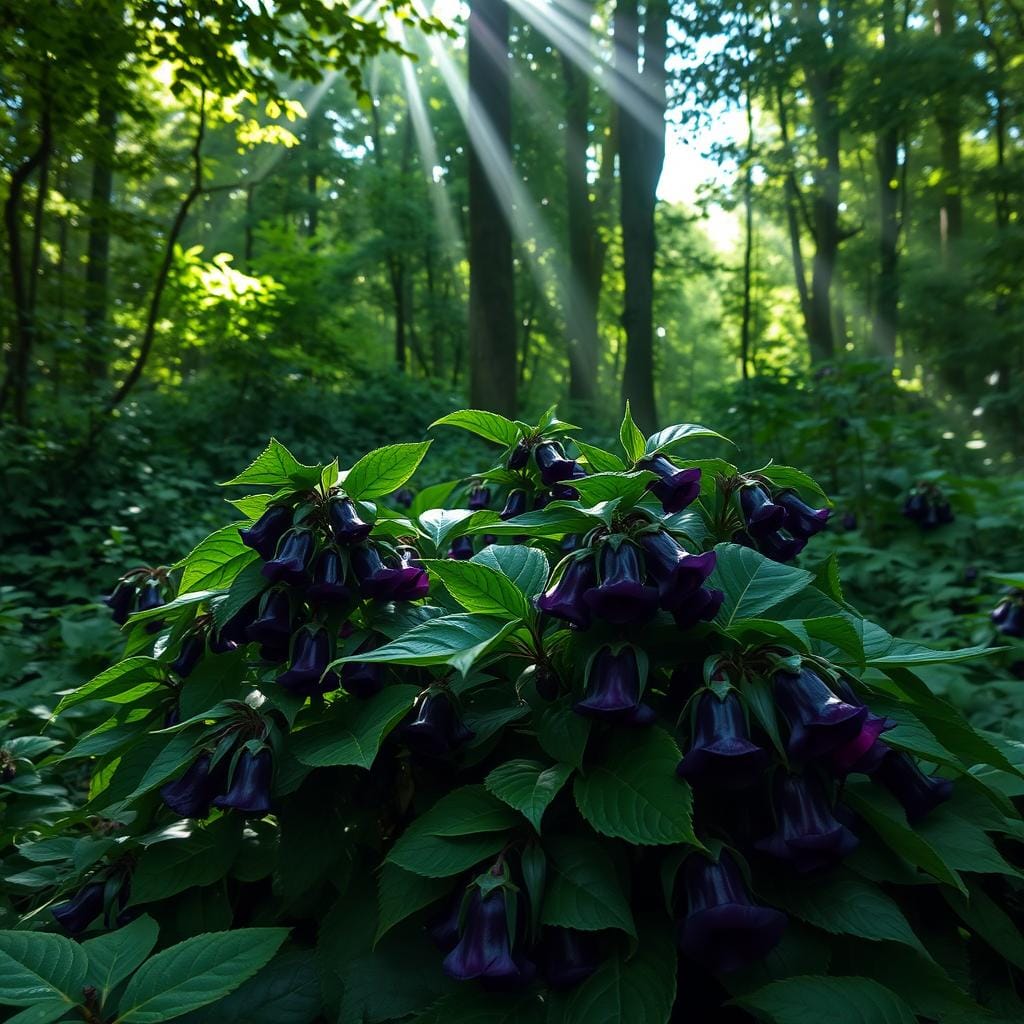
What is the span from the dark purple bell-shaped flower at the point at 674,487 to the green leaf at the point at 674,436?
56 mm

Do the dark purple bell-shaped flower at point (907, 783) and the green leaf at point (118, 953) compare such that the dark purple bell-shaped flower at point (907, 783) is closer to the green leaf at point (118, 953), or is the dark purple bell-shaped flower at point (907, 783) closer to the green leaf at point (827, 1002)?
the green leaf at point (827, 1002)

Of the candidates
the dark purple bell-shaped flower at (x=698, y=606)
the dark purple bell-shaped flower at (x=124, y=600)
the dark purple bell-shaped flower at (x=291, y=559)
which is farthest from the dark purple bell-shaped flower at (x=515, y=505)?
the dark purple bell-shaped flower at (x=124, y=600)

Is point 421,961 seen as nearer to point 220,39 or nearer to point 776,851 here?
point 776,851

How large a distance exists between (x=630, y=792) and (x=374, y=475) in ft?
2.53

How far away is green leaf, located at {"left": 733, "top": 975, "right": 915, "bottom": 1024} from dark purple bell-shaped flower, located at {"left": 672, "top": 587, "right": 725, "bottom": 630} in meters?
0.50

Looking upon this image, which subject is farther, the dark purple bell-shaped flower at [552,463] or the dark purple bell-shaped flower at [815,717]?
the dark purple bell-shaped flower at [552,463]

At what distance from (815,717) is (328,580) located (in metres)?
0.81

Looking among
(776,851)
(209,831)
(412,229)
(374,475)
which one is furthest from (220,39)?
(412,229)

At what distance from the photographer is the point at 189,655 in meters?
1.57

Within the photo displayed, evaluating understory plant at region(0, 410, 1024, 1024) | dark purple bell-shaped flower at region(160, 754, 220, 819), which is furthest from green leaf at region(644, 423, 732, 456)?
dark purple bell-shaped flower at region(160, 754, 220, 819)

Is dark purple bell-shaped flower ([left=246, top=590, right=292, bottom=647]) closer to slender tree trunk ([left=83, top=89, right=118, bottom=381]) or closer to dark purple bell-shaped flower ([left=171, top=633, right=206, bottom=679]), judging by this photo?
dark purple bell-shaped flower ([left=171, top=633, right=206, bottom=679])

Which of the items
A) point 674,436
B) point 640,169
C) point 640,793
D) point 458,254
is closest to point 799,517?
point 674,436

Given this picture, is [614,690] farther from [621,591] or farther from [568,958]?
[568,958]

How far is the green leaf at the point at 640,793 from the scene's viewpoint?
3.63ft
